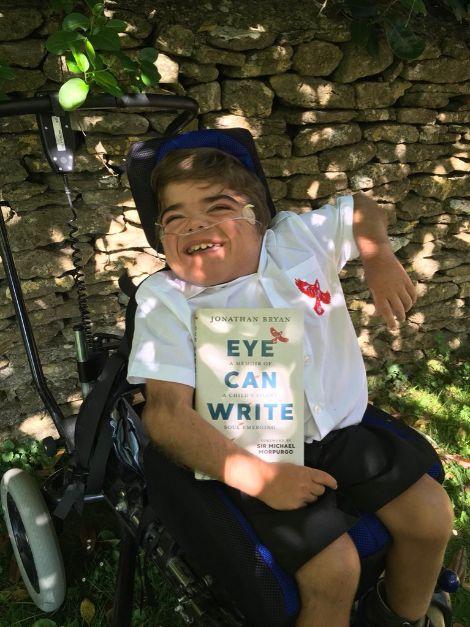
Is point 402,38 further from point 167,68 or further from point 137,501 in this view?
point 137,501

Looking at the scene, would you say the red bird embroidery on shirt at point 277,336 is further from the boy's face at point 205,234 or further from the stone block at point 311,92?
the stone block at point 311,92

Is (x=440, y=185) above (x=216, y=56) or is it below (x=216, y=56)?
below

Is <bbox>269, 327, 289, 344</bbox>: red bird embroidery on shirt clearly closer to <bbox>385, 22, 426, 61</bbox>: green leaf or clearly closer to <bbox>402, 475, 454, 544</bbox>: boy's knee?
<bbox>402, 475, 454, 544</bbox>: boy's knee

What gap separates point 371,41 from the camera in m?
2.66

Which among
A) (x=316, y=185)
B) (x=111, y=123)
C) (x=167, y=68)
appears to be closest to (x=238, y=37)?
(x=167, y=68)

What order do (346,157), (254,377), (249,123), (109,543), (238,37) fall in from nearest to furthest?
(254,377) → (109,543) → (238,37) → (249,123) → (346,157)

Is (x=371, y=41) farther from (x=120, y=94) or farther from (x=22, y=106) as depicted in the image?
(x=22, y=106)

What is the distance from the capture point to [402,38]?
2.57 meters

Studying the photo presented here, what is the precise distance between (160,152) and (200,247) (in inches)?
15.4

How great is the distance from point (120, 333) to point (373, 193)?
1667 mm

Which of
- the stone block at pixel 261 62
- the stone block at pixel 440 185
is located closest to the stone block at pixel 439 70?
the stone block at pixel 440 185

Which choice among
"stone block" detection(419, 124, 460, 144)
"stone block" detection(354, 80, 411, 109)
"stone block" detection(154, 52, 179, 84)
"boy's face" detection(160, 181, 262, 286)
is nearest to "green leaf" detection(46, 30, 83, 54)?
"boy's face" detection(160, 181, 262, 286)

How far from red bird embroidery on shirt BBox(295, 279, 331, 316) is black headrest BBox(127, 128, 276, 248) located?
1.49 feet

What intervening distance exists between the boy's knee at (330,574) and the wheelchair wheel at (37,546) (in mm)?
1020
